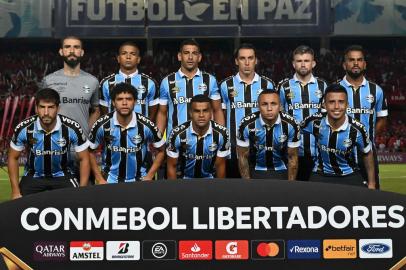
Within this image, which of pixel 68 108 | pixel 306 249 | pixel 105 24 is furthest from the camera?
pixel 105 24

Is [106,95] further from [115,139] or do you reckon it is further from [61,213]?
[61,213]

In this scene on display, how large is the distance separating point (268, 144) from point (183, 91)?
2.91ft

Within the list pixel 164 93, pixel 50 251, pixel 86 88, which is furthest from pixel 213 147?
pixel 50 251

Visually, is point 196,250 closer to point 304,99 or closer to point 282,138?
point 282,138

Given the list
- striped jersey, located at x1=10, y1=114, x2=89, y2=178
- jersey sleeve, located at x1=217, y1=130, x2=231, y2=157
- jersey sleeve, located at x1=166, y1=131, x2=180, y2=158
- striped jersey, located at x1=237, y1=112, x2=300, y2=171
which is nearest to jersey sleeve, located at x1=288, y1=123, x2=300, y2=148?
striped jersey, located at x1=237, y1=112, x2=300, y2=171

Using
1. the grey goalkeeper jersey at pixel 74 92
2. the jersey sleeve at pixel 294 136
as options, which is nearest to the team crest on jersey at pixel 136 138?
the grey goalkeeper jersey at pixel 74 92

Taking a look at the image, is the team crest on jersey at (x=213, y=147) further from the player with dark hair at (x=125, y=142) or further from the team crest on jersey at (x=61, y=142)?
the team crest on jersey at (x=61, y=142)

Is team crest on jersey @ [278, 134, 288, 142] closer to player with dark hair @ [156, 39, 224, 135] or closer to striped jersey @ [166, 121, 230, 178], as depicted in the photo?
striped jersey @ [166, 121, 230, 178]

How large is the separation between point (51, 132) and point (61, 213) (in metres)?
2.25

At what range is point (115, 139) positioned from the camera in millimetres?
5070

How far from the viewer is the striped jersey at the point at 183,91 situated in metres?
5.74

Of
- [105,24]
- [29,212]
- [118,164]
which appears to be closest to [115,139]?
[118,164]

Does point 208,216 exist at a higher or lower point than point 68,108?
lower

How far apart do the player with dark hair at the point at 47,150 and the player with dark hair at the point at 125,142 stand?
0.37 feet
